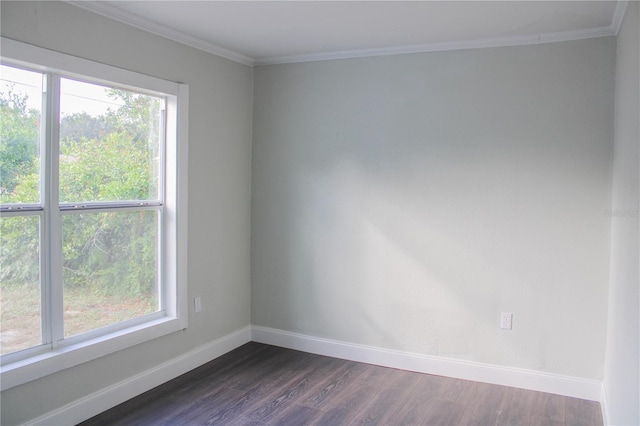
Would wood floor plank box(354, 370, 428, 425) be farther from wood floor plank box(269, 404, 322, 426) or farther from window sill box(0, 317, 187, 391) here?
window sill box(0, 317, 187, 391)

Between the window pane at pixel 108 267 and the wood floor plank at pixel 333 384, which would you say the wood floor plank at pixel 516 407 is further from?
the window pane at pixel 108 267

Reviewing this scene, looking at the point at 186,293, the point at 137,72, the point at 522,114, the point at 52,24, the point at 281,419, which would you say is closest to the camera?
the point at 52,24

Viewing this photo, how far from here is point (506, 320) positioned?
336cm

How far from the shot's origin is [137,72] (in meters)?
3.09

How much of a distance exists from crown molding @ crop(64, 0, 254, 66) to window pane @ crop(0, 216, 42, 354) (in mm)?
1191

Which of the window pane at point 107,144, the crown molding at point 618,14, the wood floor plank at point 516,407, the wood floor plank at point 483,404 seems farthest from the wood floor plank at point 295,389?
the crown molding at point 618,14

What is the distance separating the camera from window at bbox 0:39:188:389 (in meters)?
2.53

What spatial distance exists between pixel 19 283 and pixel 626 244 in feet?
9.82

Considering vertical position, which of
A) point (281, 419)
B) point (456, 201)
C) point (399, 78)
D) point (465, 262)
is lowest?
point (281, 419)

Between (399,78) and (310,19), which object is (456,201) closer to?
(399,78)

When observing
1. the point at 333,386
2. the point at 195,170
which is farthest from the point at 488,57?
the point at 333,386

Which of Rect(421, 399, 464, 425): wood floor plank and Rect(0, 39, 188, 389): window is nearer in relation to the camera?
Rect(0, 39, 188, 389): window

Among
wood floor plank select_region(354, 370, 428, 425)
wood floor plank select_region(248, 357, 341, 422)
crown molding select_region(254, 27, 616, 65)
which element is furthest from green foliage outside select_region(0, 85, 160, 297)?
wood floor plank select_region(354, 370, 428, 425)

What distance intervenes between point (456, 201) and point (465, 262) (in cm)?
43
